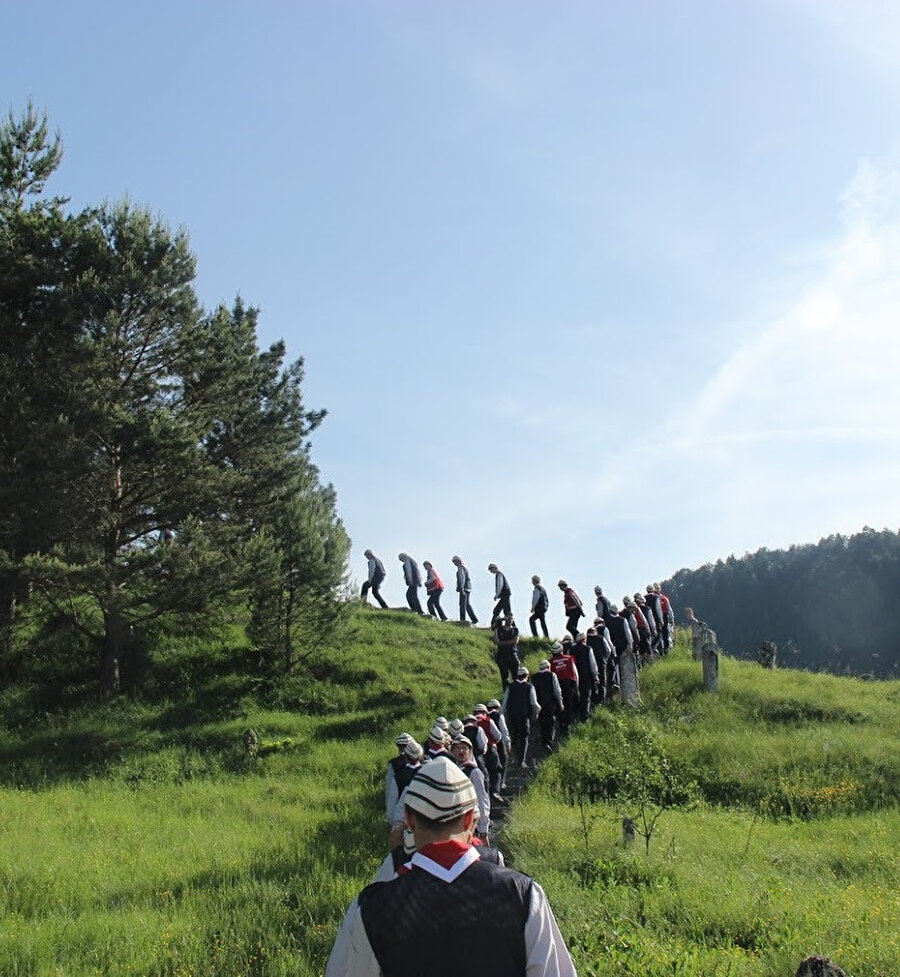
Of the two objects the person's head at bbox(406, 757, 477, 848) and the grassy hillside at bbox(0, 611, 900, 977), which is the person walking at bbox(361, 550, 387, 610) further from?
the person's head at bbox(406, 757, 477, 848)

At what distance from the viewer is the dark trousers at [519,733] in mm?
15953

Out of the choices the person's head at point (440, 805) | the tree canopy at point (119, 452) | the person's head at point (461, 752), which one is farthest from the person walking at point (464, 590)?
the person's head at point (440, 805)

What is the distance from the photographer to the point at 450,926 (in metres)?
2.91

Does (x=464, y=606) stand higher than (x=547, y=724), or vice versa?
(x=464, y=606)

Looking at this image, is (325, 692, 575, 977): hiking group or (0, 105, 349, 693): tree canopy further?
(0, 105, 349, 693): tree canopy

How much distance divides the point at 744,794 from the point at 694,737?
248 cm

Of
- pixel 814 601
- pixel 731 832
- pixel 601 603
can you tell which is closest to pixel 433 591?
pixel 601 603

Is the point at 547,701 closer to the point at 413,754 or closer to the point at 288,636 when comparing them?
the point at 413,754

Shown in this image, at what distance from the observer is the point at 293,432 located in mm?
30453

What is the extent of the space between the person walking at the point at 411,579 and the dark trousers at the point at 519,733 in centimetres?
1423

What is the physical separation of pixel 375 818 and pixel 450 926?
1152cm

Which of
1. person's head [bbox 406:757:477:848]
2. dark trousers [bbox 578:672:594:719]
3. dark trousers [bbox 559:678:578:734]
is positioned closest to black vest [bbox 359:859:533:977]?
person's head [bbox 406:757:477:848]

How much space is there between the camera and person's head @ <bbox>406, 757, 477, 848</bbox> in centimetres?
322

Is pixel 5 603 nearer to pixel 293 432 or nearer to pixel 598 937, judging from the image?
pixel 293 432
